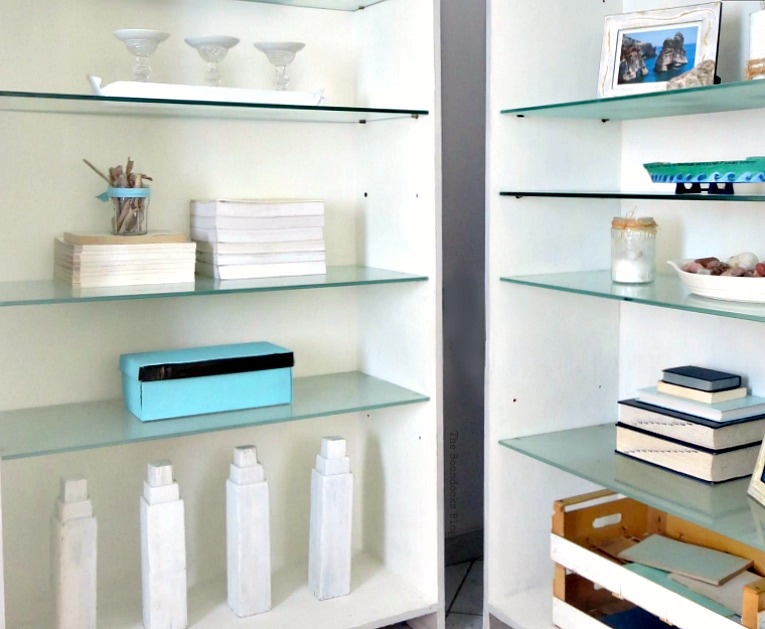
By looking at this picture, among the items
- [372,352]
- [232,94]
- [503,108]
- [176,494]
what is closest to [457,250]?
[372,352]

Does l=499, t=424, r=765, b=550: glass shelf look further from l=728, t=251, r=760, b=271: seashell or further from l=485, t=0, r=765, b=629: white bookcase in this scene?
l=728, t=251, r=760, b=271: seashell

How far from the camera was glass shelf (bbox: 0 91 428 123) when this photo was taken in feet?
5.93

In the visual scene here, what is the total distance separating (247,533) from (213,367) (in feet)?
1.31

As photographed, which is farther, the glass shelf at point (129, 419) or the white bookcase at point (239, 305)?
the white bookcase at point (239, 305)

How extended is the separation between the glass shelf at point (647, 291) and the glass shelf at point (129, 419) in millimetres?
411

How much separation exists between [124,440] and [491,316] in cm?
86

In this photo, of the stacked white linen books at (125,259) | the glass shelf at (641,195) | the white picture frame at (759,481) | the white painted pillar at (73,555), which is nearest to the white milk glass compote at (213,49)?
the stacked white linen books at (125,259)

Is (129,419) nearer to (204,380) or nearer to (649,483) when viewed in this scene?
(204,380)

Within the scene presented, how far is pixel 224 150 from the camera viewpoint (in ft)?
7.54

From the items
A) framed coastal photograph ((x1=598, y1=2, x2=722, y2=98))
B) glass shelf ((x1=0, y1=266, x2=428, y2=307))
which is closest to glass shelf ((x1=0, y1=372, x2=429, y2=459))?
glass shelf ((x1=0, y1=266, x2=428, y2=307))

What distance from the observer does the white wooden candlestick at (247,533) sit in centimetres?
216

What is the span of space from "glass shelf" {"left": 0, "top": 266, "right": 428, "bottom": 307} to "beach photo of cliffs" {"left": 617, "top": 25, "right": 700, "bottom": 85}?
64 centimetres

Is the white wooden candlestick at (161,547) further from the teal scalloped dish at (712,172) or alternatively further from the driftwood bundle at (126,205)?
the teal scalloped dish at (712,172)

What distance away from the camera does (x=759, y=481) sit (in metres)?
1.85
